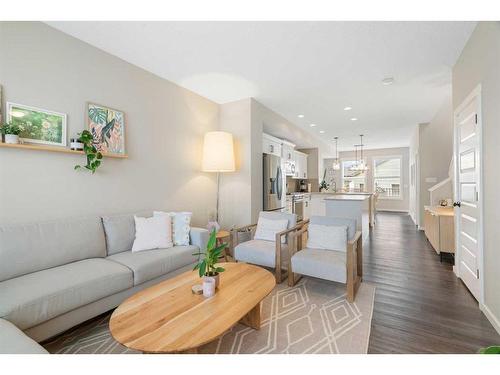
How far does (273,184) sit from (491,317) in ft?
11.1

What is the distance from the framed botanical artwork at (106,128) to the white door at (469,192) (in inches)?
149

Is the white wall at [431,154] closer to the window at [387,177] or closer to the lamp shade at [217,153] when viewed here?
the window at [387,177]

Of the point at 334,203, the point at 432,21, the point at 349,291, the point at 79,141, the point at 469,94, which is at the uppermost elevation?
the point at 432,21

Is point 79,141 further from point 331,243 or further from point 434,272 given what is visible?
point 434,272

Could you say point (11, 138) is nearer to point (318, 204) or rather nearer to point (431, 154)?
point (318, 204)

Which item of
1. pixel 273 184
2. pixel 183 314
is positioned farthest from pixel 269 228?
pixel 183 314

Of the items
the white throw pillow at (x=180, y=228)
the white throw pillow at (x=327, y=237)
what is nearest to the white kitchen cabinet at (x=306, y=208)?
the white throw pillow at (x=327, y=237)

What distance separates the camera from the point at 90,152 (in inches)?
92.7

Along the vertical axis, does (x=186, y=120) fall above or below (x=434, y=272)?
above

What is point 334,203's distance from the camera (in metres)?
4.48
